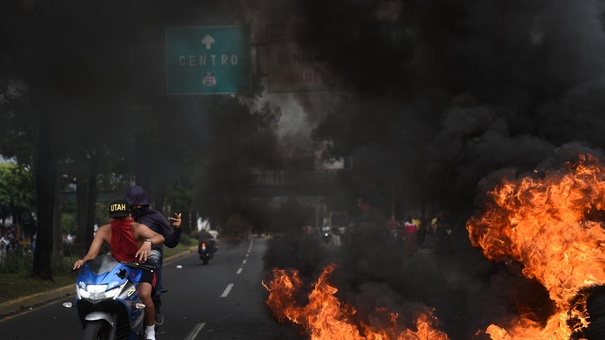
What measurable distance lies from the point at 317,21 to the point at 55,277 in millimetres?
11568

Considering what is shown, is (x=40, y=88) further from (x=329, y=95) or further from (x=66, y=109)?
(x=329, y=95)

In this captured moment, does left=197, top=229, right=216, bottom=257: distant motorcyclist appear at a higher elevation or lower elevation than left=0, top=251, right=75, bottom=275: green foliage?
lower

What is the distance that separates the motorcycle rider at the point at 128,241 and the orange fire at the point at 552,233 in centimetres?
313

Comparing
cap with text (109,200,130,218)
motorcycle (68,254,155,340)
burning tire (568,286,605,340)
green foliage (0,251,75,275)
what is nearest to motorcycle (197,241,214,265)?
green foliage (0,251,75,275)

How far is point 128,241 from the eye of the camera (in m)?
7.38

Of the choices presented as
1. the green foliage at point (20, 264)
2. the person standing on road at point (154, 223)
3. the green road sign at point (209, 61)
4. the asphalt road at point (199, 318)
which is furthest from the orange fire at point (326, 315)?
the green foliage at point (20, 264)

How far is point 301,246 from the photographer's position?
1110 cm

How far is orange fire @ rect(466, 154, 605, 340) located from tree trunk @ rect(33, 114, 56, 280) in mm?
13644

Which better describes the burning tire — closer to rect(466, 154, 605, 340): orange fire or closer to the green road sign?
rect(466, 154, 605, 340): orange fire

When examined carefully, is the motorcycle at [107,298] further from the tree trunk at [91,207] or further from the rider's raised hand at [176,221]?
the tree trunk at [91,207]

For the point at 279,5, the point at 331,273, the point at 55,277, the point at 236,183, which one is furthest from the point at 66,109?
the point at 331,273

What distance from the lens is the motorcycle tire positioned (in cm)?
647

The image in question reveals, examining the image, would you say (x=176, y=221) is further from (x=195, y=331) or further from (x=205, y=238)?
(x=205, y=238)

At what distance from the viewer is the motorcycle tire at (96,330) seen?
6473 millimetres
